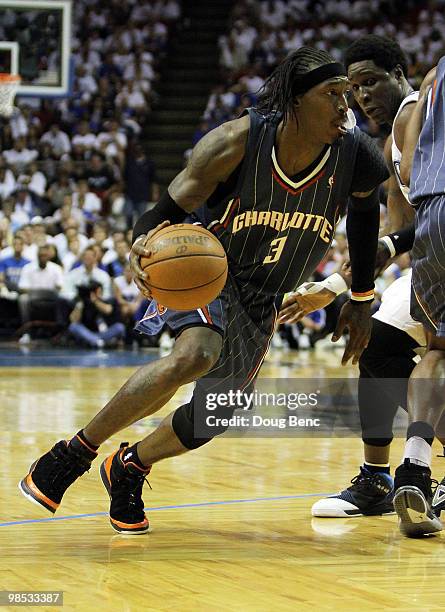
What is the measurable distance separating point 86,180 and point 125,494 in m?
14.1

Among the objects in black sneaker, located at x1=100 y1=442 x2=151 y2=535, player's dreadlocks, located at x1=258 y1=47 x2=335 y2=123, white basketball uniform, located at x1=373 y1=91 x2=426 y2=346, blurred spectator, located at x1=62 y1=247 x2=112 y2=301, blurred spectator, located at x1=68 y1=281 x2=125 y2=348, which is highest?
player's dreadlocks, located at x1=258 y1=47 x2=335 y2=123

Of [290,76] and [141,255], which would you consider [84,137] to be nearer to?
[290,76]

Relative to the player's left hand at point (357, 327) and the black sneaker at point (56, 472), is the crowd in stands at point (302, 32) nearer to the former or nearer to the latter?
the player's left hand at point (357, 327)

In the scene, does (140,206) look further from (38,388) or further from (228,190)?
(228,190)

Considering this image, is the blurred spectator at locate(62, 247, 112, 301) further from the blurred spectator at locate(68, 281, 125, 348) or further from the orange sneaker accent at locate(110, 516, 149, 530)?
the orange sneaker accent at locate(110, 516, 149, 530)

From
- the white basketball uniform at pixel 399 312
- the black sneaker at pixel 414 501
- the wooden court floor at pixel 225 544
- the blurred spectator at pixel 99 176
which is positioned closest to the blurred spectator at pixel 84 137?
the blurred spectator at pixel 99 176

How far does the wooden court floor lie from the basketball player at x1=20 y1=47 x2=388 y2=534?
10.9 inches

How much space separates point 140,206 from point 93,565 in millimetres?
14027

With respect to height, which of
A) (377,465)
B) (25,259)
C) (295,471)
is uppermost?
(377,465)

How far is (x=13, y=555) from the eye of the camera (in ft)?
12.1

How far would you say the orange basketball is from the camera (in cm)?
378

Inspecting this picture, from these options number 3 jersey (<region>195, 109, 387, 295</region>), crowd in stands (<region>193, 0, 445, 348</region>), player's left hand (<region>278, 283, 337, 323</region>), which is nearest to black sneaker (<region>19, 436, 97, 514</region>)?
number 3 jersey (<region>195, 109, 387, 295</region>)

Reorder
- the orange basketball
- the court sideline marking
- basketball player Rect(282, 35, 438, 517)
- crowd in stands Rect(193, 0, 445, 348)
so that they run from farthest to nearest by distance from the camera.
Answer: crowd in stands Rect(193, 0, 445, 348), basketball player Rect(282, 35, 438, 517), the court sideline marking, the orange basketball

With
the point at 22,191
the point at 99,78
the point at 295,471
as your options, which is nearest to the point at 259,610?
the point at 295,471
